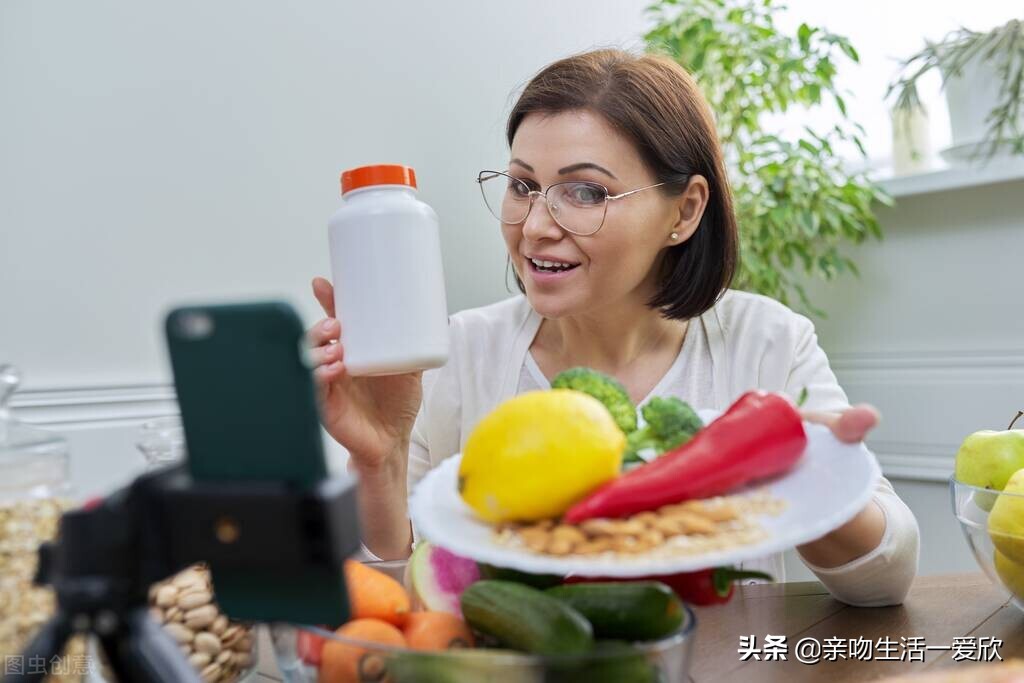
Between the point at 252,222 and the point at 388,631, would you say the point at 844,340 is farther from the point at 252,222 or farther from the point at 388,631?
the point at 388,631

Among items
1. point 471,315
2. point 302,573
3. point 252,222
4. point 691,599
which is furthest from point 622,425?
point 252,222

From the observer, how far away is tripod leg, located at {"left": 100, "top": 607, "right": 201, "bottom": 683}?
0.33 m

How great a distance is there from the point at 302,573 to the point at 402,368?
0.50 m

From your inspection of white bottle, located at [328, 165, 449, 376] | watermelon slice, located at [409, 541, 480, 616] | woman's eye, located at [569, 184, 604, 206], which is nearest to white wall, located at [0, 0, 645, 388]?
woman's eye, located at [569, 184, 604, 206]

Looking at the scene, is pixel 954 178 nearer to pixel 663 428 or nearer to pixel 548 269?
pixel 548 269

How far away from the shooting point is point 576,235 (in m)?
1.29

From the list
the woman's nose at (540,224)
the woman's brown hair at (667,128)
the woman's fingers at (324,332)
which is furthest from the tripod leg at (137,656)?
the woman's brown hair at (667,128)

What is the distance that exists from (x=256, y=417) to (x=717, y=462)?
1.02 feet

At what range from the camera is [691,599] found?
0.52 metres

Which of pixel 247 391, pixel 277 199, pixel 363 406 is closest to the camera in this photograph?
pixel 247 391

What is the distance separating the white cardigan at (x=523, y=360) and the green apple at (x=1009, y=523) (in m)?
0.55

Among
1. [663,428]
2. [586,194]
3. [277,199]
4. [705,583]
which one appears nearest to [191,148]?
[277,199]

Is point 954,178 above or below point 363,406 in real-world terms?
above

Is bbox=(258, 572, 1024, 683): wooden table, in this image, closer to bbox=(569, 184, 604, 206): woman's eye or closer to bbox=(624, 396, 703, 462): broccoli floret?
bbox=(624, 396, 703, 462): broccoli floret
